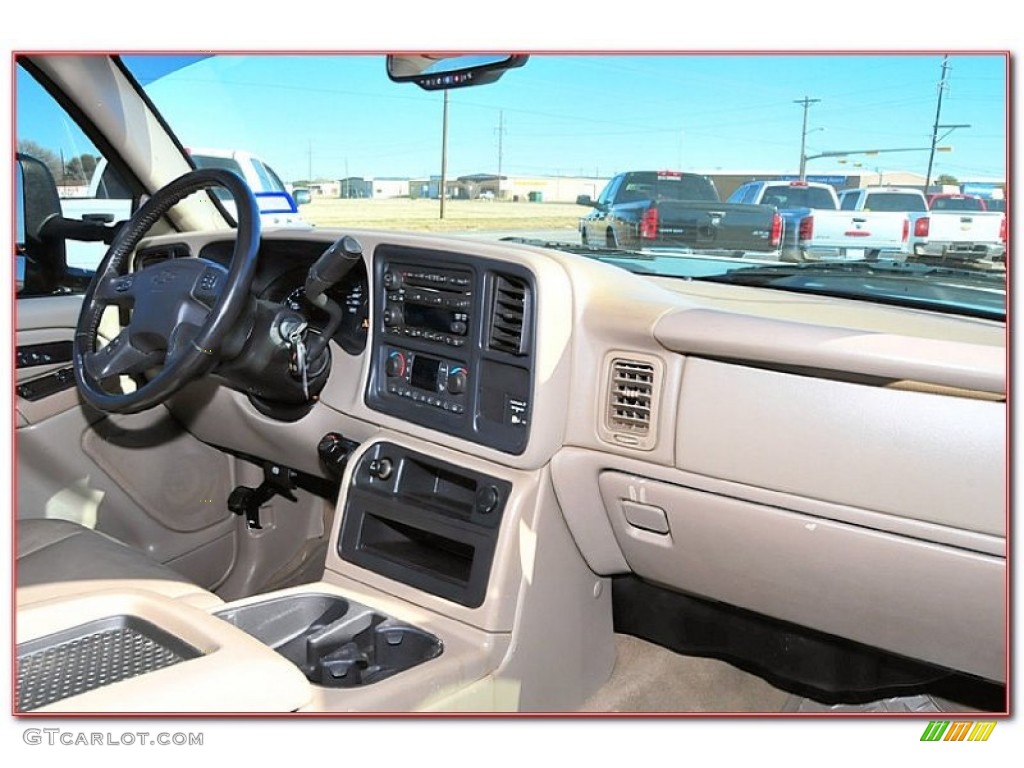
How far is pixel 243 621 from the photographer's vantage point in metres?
2.16

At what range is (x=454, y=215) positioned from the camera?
2680mm

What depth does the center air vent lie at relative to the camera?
2150 mm

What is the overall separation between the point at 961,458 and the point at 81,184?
2.65 metres

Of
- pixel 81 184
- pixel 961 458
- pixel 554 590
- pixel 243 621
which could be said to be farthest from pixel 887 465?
pixel 81 184

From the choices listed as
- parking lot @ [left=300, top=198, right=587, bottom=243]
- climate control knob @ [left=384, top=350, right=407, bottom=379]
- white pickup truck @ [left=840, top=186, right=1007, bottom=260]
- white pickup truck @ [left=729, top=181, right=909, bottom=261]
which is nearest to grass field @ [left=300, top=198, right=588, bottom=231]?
parking lot @ [left=300, top=198, right=587, bottom=243]

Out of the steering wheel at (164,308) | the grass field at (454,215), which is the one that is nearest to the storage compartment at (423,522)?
the steering wheel at (164,308)

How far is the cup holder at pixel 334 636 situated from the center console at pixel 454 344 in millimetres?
487

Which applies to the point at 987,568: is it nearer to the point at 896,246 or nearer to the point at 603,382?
the point at 896,246

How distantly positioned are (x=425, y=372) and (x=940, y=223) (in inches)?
48.8

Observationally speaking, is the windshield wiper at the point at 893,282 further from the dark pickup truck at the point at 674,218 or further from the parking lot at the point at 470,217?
the parking lot at the point at 470,217

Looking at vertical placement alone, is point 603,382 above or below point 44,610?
above

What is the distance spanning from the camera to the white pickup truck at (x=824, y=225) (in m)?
2.09

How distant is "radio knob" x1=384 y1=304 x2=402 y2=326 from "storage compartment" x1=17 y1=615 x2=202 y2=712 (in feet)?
3.12

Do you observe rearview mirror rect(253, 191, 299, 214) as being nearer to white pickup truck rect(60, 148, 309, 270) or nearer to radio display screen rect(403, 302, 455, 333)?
white pickup truck rect(60, 148, 309, 270)
